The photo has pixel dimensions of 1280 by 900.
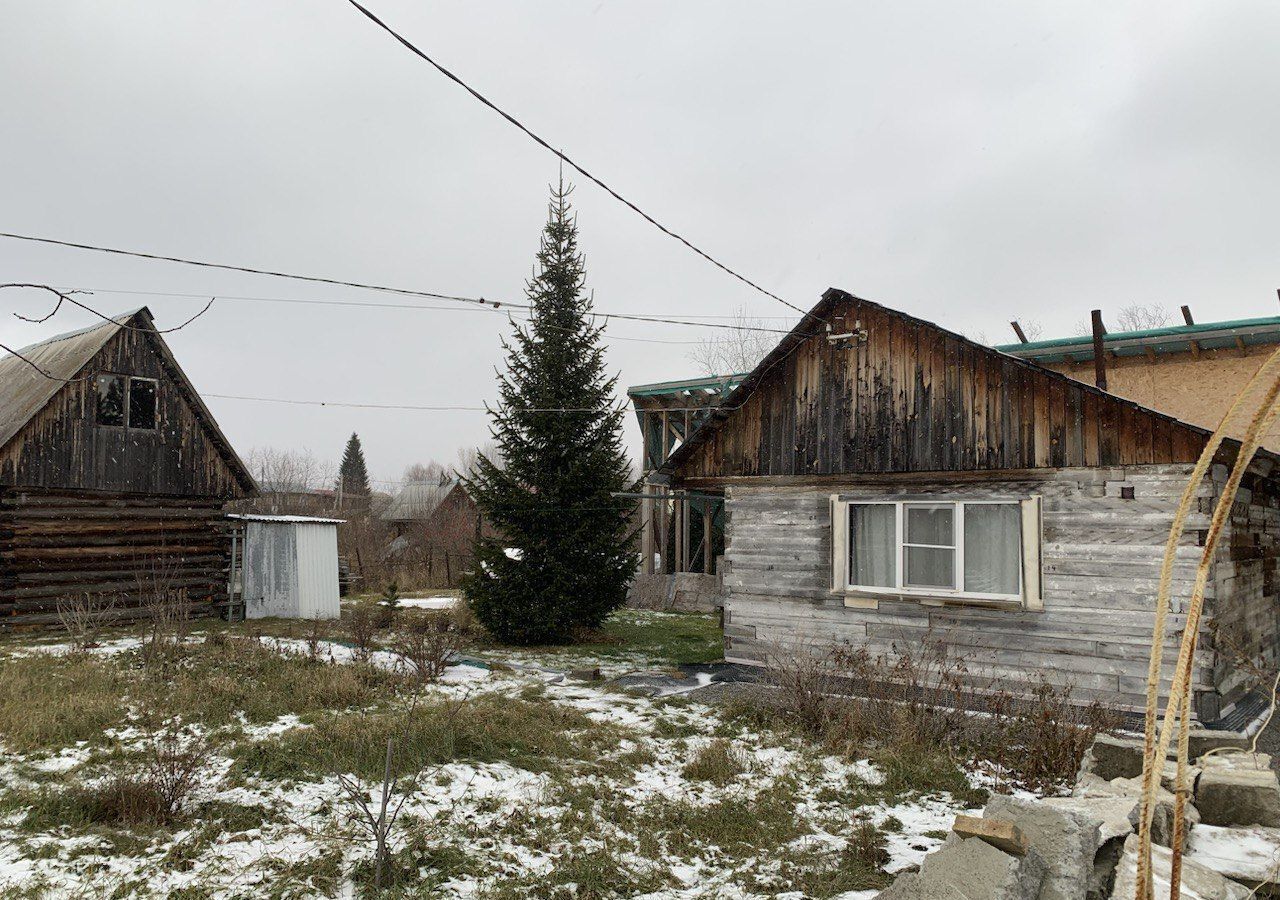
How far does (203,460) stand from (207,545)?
2.05 m

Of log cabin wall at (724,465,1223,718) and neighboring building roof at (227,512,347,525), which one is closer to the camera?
log cabin wall at (724,465,1223,718)

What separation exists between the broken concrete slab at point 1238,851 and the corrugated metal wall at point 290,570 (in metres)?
19.1

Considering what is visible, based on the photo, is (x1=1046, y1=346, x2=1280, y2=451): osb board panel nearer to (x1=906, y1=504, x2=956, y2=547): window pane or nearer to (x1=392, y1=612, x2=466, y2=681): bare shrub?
(x1=906, y1=504, x2=956, y2=547): window pane

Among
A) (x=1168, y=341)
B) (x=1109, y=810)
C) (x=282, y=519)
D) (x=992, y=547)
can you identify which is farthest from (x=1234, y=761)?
(x=282, y=519)

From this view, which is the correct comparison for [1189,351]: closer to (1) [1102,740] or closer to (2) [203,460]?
(1) [1102,740]

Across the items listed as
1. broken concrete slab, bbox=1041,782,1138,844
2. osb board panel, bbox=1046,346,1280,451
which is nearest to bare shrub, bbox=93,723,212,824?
broken concrete slab, bbox=1041,782,1138,844

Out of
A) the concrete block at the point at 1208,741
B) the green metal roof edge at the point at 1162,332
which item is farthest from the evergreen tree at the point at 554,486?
the concrete block at the point at 1208,741

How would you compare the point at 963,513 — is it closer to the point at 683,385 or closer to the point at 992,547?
the point at 992,547

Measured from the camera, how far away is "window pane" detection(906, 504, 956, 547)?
426 inches

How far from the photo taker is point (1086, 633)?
985 centimetres

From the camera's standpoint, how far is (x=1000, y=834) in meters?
4.60

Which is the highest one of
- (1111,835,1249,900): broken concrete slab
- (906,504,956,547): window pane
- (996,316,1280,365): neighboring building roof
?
(996,316,1280,365): neighboring building roof

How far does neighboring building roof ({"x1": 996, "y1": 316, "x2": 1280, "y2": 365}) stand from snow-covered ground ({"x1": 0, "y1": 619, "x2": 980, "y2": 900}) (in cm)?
1075

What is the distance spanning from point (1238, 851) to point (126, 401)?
20.6m
